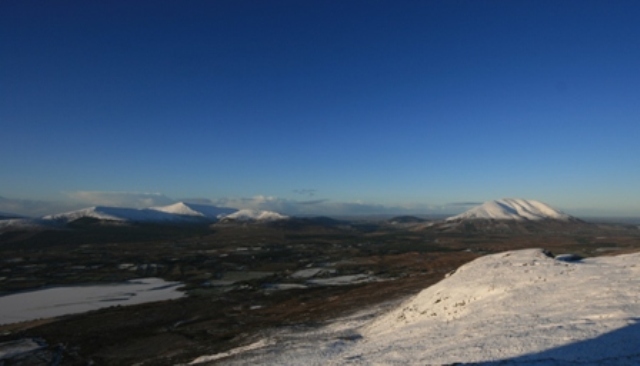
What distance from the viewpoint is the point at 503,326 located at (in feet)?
61.6

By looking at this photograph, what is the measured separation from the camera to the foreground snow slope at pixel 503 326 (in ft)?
48.0

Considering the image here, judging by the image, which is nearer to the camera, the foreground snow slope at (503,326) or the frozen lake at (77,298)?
the foreground snow slope at (503,326)

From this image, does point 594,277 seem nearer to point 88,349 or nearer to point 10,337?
point 88,349

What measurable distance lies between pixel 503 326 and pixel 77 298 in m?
64.9

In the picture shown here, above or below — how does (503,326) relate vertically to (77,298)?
above

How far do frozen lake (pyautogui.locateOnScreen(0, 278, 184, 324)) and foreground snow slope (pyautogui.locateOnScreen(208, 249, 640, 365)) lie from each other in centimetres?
3874

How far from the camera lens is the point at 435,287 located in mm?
33312

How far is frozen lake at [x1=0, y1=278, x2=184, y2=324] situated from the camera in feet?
175

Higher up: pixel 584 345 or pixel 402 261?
pixel 584 345

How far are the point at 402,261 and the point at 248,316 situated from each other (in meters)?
62.1

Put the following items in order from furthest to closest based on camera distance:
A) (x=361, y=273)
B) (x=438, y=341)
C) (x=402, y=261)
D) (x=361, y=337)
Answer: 1. (x=402, y=261)
2. (x=361, y=273)
3. (x=361, y=337)
4. (x=438, y=341)

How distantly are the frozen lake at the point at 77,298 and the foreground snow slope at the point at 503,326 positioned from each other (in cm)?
3874

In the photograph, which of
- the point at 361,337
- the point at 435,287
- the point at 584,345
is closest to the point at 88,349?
the point at 361,337

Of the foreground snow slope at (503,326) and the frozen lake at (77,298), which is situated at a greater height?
the foreground snow slope at (503,326)
